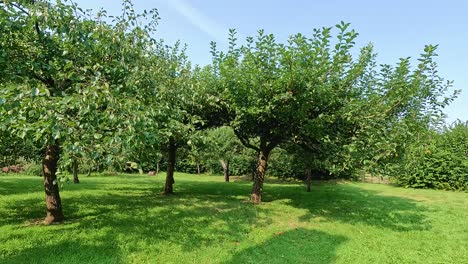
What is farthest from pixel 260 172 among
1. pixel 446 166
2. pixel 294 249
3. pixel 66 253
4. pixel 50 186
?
pixel 446 166

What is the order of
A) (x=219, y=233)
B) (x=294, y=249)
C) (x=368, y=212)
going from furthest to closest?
1. (x=368, y=212)
2. (x=219, y=233)
3. (x=294, y=249)

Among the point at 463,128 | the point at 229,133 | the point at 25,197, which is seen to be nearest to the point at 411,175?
the point at 463,128

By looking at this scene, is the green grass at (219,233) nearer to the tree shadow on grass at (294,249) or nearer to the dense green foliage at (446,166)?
the tree shadow on grass at (294,249)

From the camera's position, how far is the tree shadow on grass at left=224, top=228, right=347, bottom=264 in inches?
323

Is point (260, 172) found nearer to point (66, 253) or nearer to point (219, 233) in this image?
point (219, 233)

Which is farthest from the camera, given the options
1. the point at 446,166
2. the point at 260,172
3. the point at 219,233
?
the point at 446,166

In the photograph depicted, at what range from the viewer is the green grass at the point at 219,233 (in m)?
8.08

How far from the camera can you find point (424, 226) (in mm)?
12352

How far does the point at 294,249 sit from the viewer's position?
900 centimetres

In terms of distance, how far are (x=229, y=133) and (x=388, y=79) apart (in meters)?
18.1

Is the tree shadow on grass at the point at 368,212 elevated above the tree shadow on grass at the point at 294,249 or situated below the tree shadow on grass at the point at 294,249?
above

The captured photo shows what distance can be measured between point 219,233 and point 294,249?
2373 millimetres

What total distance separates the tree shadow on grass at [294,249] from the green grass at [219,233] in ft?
0.09

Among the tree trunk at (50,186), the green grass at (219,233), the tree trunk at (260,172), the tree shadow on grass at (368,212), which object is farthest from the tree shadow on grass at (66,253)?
the tree trunk at (260,172)
